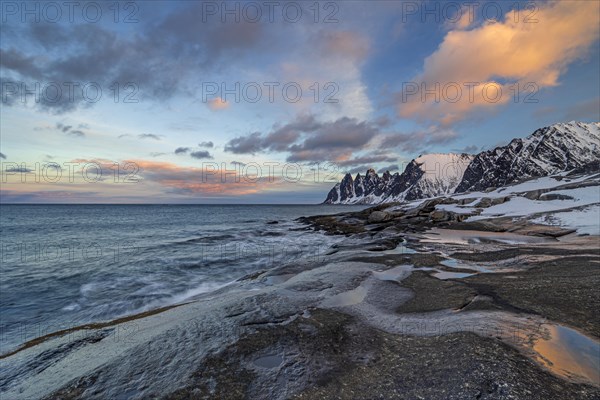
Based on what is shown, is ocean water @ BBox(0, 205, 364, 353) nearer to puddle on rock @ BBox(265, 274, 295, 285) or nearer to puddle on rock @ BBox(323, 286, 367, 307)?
puddle on rock @ BBox(265, 274, 295, 285)

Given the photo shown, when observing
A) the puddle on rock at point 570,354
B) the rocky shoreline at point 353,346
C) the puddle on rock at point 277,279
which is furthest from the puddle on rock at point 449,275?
the puddle on rock at point 277,279

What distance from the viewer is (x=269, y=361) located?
20.2 feet

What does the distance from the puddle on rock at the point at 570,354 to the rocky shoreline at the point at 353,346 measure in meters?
0.03

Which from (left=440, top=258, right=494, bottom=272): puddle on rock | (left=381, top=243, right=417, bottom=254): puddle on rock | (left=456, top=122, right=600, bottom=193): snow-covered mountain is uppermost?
(left=456, top=122, right=600, bottom=193): snow-covered mountain

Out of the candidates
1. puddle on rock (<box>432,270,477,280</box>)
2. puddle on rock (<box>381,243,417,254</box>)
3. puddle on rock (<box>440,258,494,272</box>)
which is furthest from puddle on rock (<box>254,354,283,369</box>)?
puddle on rock (<box>381,243,417,254</box>)

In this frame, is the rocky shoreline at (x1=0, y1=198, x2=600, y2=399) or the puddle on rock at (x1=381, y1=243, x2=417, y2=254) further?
the puddle on rock at (x1=381, y1=243, x2=417, y2=254)

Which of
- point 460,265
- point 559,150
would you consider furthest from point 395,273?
point 559,150

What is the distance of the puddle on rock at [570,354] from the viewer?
199 inches

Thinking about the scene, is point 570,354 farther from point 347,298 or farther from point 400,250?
point 400,250

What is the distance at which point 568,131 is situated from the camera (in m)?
180

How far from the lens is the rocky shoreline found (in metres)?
5.04

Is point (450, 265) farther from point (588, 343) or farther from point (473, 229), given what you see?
point (473, 229)

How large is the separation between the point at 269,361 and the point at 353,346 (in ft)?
6.22

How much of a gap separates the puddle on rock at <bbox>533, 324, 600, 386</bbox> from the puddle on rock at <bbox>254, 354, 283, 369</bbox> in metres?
4.96
